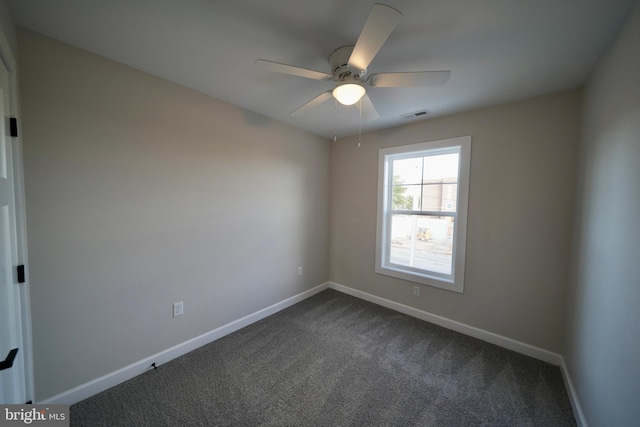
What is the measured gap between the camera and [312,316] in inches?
112

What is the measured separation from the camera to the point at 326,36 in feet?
4.49

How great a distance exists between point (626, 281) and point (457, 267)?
1.44m

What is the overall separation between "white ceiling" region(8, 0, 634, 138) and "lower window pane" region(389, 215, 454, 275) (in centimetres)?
147

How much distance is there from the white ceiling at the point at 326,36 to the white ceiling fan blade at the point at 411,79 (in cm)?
23

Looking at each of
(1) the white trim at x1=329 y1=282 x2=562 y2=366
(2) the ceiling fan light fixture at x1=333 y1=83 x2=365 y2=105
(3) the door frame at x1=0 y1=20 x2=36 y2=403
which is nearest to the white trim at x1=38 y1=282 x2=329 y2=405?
(3) the door frame at x1=0 y1=20 x2=36 y2=403

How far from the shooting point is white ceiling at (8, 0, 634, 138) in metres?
1.18

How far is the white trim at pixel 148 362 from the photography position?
5.12ft

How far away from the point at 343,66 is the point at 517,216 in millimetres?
2165

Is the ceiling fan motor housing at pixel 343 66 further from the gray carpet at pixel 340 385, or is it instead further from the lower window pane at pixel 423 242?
the gray carpet at pixel 340 385

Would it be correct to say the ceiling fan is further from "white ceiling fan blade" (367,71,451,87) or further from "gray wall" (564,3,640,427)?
"gray wall" (564,3,640,427)

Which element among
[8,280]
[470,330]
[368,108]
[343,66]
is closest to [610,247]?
[470,330]

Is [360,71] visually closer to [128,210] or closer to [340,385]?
[128,210]

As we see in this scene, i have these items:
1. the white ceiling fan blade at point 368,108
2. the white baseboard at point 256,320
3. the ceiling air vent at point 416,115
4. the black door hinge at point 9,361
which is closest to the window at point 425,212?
the ceiling air vent at point 416,115

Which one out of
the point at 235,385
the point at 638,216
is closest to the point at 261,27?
the point at 638,216
